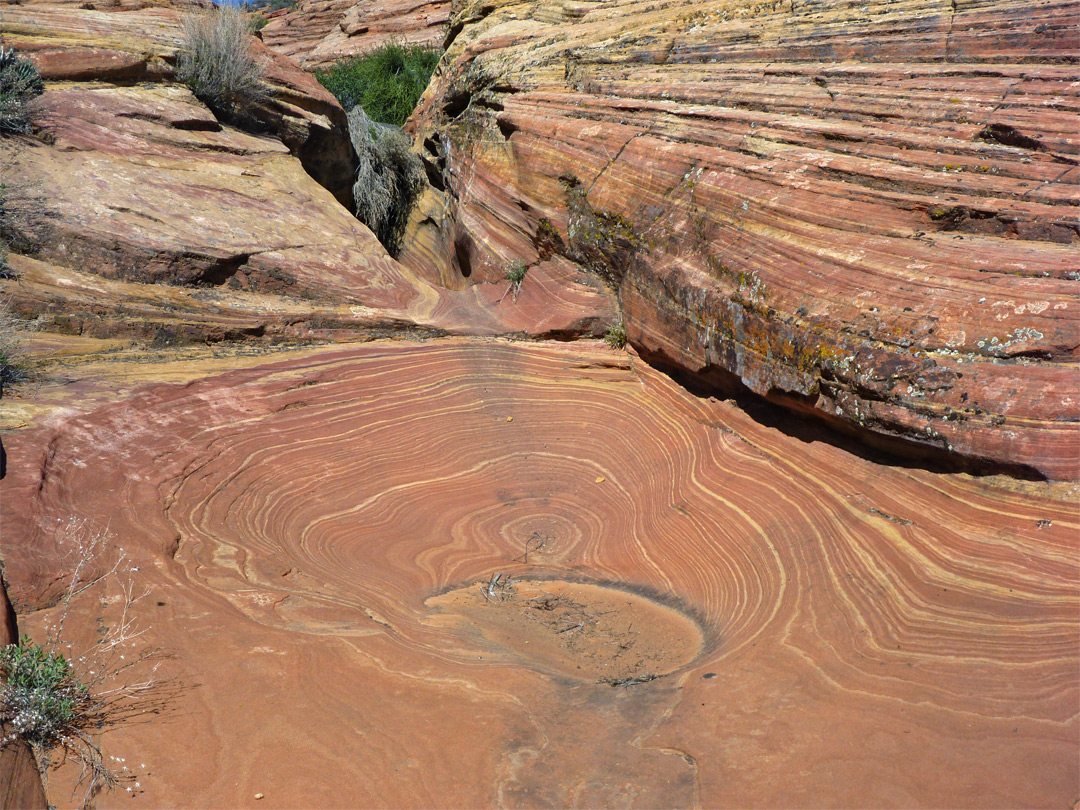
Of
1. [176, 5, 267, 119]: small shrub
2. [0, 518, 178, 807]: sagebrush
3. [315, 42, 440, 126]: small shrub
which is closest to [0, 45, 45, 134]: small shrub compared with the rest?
[176, 5, 267, 119]: small shrub

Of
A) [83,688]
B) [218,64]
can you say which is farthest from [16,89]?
[83,688]

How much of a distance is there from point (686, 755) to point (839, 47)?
18.1ft

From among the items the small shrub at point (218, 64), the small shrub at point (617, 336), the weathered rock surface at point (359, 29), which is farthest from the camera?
the weathered rock surface at point (359, 29)

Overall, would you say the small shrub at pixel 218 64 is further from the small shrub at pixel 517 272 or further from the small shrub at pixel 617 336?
the small shrub at pixel 617 336

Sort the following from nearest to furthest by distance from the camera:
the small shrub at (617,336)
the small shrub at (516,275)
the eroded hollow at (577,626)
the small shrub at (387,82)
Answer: the eroded hollow at (577,626) → the small shrub at (617,336) → the small shrub at (516,275) → the small shrub at (387,82)

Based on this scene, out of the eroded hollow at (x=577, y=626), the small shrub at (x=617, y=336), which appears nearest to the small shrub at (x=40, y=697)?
the eroded hollow at (x=577, y=626)

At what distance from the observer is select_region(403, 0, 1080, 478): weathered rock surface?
4.13 m

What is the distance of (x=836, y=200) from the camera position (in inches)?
199

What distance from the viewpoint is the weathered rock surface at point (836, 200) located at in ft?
13.5

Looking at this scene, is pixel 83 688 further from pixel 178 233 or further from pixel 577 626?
pixel 178 233

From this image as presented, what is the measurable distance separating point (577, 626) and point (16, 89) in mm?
6778

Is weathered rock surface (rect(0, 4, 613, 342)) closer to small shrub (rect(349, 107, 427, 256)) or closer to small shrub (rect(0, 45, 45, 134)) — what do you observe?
small shrub (rect(0, 45, 45, 134))

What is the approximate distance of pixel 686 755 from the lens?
2836 mm

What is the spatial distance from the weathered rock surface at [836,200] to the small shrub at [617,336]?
168 millimetres
